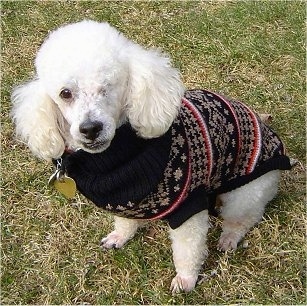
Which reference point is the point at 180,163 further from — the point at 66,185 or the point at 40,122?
the point at 40,122

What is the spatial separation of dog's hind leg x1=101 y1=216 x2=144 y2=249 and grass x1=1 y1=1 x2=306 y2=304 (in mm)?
40

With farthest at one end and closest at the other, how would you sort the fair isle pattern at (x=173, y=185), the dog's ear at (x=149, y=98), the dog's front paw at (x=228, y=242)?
the dog's front paw at (x=228, y=242)
the fair isle pattern at (x=173, y=185)
the dog's ear at (x=149, y=98)

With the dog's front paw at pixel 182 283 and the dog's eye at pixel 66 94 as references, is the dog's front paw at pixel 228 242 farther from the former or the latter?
the dog's eye at pixel 66 94

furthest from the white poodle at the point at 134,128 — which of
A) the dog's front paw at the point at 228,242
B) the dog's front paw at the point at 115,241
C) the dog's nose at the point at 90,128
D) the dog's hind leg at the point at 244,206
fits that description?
the dog's front paw at the point at 115,241

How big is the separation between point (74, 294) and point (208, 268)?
2.21 feet

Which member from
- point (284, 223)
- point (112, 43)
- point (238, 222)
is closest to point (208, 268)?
point (238, 222)

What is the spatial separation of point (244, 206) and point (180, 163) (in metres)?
0.59

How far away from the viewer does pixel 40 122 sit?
2365 mm

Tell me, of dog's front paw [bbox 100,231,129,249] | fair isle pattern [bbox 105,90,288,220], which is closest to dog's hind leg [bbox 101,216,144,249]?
dog's front paw [bbox 100,231,129,249]

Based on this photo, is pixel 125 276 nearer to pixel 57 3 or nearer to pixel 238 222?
pixel 238 222

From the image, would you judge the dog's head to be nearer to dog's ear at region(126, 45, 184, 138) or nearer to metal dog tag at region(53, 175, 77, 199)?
dog's ear at region(126, 45, 184, 138)

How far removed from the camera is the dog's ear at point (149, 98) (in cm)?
232

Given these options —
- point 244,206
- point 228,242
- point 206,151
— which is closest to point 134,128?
point 206,151

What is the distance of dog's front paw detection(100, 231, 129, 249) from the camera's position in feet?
9.89
